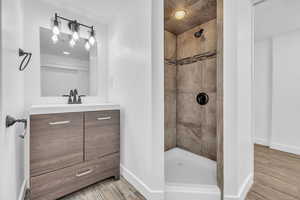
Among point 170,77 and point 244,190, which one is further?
point 170,77

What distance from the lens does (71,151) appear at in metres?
1.37

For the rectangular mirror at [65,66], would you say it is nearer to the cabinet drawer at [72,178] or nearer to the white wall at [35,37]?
the white wall at [35,37]

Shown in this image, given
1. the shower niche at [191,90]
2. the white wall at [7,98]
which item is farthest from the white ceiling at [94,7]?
the white wall at [7,98]

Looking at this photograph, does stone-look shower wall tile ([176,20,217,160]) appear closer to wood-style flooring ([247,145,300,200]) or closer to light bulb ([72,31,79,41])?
wood-style flooring ([247,145,300,200])

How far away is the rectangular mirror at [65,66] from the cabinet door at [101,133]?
640 millimetres

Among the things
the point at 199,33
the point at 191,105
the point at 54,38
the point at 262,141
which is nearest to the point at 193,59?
the point at 199,33

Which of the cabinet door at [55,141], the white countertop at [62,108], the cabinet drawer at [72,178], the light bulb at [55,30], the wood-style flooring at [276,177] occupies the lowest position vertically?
the wood-style flooring at [276,177]

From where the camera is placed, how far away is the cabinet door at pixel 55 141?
3.90 ft

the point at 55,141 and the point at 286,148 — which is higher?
the point at 55,141

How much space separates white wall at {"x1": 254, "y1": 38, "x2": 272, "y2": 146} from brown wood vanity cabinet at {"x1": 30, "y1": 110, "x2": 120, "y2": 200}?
10.5 feet

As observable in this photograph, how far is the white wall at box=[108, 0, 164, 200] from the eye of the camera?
4.20 feet

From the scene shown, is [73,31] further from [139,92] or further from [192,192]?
[192,192]

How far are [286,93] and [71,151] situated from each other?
3.79 m

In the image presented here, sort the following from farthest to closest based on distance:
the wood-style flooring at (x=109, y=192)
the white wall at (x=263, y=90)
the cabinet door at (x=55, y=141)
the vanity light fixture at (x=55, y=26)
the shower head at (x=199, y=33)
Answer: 1. the white wall at (x=263, y=90)
2. the shower head at (x=199, y=33)
3. the vanity light fixture at (x=55, y=26)
4. the wood-style flooring at (x=109, y=192)
5. the cabinet door at (x=55, y=141)
